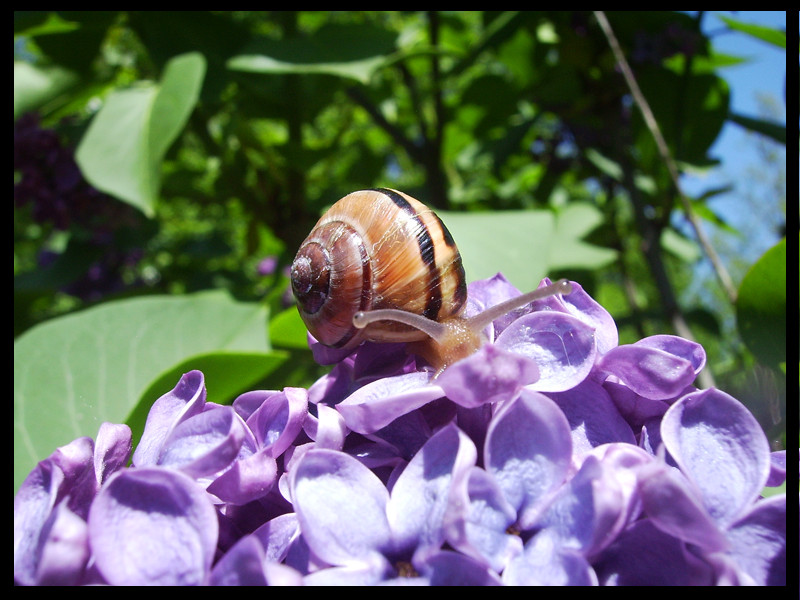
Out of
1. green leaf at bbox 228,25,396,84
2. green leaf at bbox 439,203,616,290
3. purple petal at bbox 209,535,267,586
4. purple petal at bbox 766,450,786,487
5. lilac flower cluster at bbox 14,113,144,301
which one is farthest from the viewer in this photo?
lilac flower cluster at bbox 14,113,144,301

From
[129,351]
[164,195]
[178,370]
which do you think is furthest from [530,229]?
[164,195]

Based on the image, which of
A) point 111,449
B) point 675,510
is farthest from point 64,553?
point 675,510

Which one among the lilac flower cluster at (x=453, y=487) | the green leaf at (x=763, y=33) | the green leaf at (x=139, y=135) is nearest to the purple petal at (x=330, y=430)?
the lilac flower cluster at (x=453, y=487)

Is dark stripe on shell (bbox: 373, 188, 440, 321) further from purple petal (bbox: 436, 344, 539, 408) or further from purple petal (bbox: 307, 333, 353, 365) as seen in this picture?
purple petal (bbox: 436, 344, 539, 408)

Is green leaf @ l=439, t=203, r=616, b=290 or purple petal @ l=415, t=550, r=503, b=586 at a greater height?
green leaf @ l=439, t=203, r=616, b=290

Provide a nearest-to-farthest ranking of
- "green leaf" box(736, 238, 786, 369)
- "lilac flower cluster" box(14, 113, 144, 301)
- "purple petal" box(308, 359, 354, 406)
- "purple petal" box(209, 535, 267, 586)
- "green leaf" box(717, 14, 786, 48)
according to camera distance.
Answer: "purple petal" box(209, 535, 267, 586)
"purple petal" box(308, 359, 354, 406)
"green leaf" box(736, 238, 786, 369)
"green leaf" box(717, 14, 786, 48)
"lilac flower cluster" box(14, 113, 144, 301)

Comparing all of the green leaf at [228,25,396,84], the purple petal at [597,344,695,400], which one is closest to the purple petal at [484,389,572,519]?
the purple petal at [597,344,695,400]
